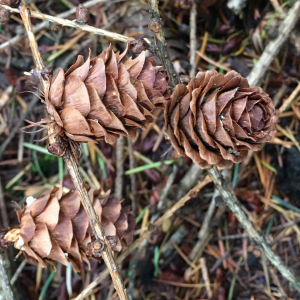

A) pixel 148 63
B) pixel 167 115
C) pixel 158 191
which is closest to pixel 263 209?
pixel 158 191

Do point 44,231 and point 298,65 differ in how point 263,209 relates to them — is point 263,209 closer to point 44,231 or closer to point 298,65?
point 298,65

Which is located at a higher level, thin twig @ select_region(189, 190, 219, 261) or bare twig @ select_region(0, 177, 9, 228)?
bare twig @ select_region(0, 177, 9, 228)

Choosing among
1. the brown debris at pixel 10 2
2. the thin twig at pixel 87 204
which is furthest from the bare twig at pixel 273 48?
the brown debris at pixel 10 2

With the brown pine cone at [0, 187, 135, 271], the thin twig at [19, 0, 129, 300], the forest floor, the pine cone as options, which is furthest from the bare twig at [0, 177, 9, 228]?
the pine cone

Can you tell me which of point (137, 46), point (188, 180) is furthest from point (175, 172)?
point (137, 46)

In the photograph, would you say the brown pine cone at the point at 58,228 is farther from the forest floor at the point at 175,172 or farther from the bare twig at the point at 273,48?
the bare twig at the point at 273,48

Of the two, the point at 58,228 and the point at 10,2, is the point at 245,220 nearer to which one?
the point at 58,228

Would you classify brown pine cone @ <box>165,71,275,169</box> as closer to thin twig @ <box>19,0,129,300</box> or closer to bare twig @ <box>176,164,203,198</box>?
thin twig @ <box>19,0,129,300</box>
